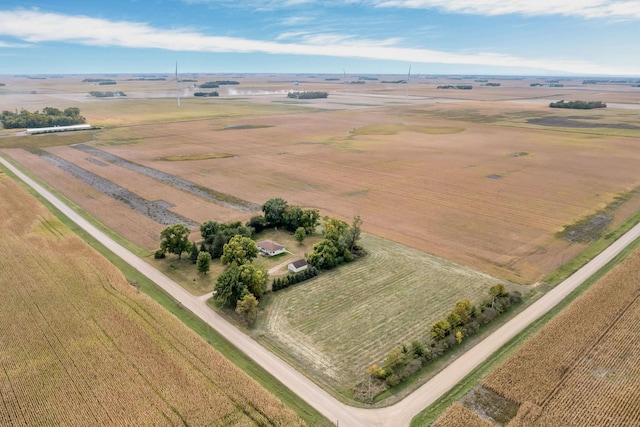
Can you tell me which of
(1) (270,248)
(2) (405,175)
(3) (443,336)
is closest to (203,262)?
(1) (270,248)

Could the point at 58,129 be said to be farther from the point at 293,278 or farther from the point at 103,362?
the point at 103,362

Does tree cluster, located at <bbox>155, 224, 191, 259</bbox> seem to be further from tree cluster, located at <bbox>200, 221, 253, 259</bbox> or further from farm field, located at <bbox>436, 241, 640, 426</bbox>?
farm field, located at <bbox>436, 241, 640, 426</bbox>

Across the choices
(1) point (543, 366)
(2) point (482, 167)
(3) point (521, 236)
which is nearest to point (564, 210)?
(3) point (521, 236)

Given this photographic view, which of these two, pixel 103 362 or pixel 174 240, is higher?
pixel 174 240

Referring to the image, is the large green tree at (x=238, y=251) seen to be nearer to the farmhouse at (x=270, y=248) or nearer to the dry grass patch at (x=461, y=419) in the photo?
the farmhouse at (x=270, y=248)

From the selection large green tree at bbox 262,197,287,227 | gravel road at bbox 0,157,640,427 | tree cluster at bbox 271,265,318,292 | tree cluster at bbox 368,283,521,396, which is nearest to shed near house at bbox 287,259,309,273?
tree cluster at bbox 271,265,318,292

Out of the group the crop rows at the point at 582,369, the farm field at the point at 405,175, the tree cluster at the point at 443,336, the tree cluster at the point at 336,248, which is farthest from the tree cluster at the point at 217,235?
the crop rows at the point at 582,369
